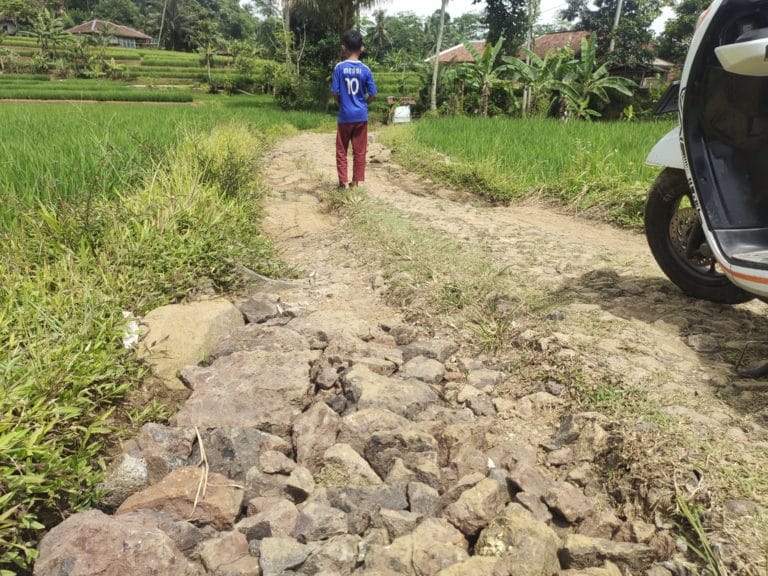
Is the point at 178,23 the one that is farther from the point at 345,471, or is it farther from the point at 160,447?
the point at 345,471

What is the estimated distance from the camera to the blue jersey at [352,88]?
17.8 ft

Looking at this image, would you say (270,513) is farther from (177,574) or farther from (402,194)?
(402,194)

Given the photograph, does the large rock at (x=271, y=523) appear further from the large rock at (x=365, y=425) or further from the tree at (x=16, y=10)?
the tree at (x=16, y=10)

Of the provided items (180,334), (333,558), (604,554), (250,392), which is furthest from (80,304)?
(604,554)

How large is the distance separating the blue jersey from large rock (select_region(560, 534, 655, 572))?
4835 millimetres

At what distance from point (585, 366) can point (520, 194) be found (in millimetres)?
3640

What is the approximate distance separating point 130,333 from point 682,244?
2.52 meters

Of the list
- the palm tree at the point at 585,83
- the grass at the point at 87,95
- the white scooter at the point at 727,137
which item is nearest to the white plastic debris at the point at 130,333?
the white scooter at the point at 727,137

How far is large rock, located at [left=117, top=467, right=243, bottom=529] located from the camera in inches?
60.0

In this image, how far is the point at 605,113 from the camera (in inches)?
745

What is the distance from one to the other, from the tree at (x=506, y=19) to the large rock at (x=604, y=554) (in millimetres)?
22596

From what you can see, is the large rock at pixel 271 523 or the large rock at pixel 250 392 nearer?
the large rock at pixel 271 523

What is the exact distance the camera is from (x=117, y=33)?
1852 inches

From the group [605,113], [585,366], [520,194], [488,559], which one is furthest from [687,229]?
[605,113]
